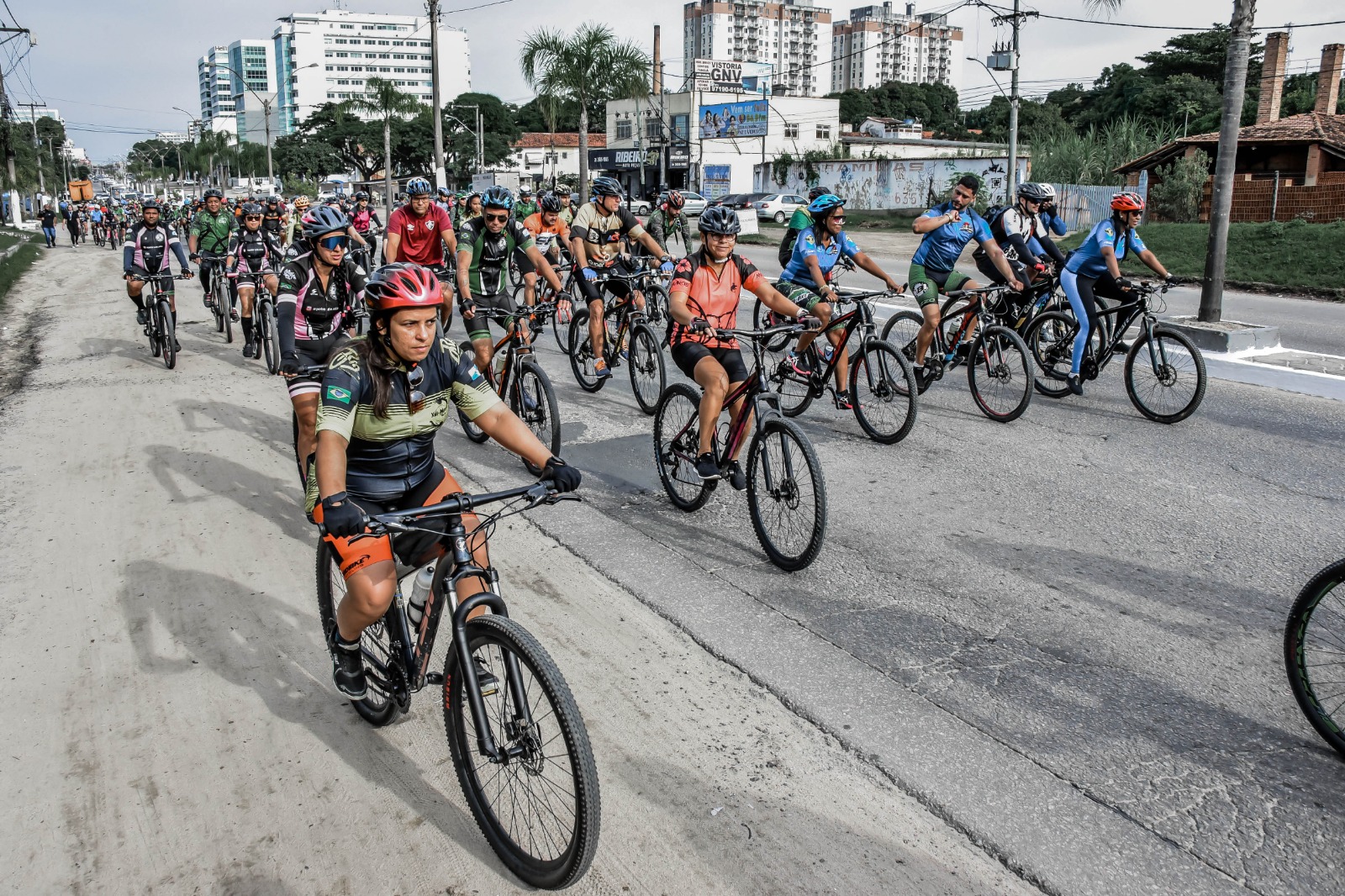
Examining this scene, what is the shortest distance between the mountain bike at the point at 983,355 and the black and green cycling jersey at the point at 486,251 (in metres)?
3.52

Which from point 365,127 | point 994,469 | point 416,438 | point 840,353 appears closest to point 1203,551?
point 994,469

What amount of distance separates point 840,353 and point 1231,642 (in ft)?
13.2

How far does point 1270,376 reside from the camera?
10578 mm

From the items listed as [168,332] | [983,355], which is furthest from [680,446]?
[168,332]

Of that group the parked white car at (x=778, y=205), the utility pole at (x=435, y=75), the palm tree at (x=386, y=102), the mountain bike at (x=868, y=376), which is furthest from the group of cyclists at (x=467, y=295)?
the palm tree at (x=386, y=102)

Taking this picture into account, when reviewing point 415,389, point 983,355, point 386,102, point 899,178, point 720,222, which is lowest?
point 983,355

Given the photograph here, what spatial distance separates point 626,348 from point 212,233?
9474mm

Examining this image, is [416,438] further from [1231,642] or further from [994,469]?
[994,469]

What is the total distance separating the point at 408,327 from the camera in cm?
349

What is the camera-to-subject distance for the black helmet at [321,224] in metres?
7.00

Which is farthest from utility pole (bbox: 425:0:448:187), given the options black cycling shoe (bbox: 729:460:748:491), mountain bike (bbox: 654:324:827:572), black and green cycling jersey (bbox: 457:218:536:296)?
black cycling shoe (bbox: 729:460:748:491)

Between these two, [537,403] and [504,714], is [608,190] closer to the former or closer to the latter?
[537,403]

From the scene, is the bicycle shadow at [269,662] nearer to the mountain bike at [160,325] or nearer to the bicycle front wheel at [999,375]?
the bicycle front wheel at [999,375]

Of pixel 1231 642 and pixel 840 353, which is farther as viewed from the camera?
pixel 840 353
